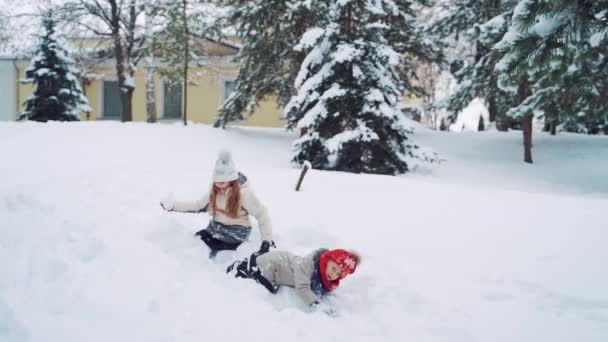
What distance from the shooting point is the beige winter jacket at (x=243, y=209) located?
4.64 metres

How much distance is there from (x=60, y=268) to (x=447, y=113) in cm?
1385

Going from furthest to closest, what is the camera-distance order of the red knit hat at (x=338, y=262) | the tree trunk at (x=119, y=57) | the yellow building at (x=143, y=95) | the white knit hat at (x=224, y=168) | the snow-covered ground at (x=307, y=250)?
the yellow building at (x=143, y=95)
the tree trunk at (x=119, y=57)
the white knit hat at (x=224, y=168)
the red knit hat at (x=338, y=262)
the snow-covered ground at (x=307, y=250)

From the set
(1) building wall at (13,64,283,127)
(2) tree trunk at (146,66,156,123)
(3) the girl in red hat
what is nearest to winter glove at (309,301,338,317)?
(3) the girl in red hat

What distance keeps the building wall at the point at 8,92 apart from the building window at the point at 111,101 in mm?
4293

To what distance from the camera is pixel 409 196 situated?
6.68m

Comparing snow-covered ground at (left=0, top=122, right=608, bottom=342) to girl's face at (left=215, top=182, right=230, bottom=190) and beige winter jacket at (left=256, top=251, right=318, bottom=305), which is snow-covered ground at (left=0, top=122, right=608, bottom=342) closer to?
beige winter jacket at (left=256, top=251, right=318, bottom=305)

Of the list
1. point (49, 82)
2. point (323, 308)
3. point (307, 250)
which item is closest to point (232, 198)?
point (307, 250)

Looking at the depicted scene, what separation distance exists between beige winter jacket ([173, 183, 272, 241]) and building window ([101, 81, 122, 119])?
22.4 metres

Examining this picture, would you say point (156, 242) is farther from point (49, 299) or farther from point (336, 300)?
point (336, 300)

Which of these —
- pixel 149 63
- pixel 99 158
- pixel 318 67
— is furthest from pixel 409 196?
pixel 149 63

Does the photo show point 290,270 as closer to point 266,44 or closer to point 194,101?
point 266,44

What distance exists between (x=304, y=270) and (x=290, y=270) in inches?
6.5

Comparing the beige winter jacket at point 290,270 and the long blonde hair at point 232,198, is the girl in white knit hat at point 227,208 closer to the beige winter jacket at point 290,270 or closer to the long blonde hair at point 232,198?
the long blonde hair at point 232,198

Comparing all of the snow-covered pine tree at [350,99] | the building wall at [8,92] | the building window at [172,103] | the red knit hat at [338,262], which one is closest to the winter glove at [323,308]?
the red knit hat at [338,262]
